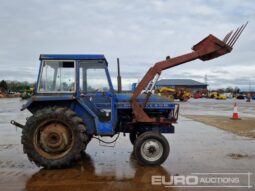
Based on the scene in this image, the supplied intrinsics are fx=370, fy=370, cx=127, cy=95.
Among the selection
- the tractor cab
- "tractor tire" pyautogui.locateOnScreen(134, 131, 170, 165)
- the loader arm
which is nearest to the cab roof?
the tractor cab

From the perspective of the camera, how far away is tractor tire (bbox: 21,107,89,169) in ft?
25.8

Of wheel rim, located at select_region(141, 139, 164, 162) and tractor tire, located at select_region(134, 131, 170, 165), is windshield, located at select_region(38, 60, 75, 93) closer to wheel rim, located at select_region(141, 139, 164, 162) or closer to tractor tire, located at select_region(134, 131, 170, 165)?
tractor tire, located at select_region(134, 131, 170, 165)

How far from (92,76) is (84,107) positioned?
2.41 ft

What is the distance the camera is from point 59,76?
827 cm

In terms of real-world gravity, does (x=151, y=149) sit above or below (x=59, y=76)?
below

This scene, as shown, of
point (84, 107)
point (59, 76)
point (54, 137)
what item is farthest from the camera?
point (59, 76)

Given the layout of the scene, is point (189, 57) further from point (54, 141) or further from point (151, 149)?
point (54, 141)

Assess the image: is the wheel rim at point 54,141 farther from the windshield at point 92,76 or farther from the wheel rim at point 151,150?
the wheel rim at point 151,150

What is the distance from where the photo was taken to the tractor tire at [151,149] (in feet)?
26.7

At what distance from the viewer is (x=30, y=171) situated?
7648mm

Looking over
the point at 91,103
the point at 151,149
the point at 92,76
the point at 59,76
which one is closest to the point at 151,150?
the point at 151,149

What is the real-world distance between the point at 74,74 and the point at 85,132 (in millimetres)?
1315

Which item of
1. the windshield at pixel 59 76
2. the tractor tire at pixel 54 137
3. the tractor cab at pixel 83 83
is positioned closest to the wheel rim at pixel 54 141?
the tractor tire at pixel 54 137

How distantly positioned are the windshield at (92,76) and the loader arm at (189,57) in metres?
0.81
